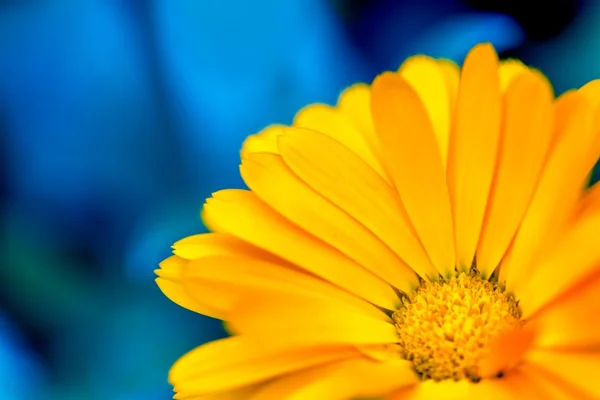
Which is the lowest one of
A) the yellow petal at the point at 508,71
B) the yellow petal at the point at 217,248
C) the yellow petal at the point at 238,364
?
the yellow petal at the point at 238,364

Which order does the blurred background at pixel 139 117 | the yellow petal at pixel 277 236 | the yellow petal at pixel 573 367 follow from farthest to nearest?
1. the blurred background at pixel 139 117
2. the yellow petal at pixel 277 236
3. the yellow petal at pixel 573 367

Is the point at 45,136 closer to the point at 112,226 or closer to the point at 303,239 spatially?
the point at 112,226

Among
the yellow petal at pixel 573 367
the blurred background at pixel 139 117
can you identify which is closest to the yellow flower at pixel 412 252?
the yellow petal at pixel 573 367

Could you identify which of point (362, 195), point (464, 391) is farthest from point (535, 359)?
point (362, 195)

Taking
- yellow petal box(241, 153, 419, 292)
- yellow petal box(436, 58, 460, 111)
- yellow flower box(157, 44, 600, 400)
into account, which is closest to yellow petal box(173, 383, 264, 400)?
yellow flower box(157, 44, 600, 400)

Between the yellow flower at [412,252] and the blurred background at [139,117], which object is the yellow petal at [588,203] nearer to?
the yellow flower at [412,252]
